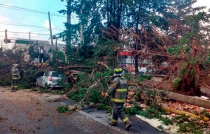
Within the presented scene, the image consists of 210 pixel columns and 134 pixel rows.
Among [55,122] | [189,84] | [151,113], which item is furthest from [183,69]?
[55,122]

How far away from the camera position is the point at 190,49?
8.42 m

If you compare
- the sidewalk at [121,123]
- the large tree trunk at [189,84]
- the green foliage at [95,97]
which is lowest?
the sidewalk at [121,123]

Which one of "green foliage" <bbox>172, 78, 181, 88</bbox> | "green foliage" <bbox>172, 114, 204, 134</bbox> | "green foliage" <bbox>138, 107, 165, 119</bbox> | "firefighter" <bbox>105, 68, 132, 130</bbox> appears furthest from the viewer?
"green foliage" <bbox>172, 78, 181, 88</bbox>

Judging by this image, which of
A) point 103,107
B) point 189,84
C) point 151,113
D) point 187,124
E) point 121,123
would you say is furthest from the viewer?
point 189,84

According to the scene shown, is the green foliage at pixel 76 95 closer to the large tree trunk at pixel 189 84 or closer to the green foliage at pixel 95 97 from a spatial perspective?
the green foliage at pixel 95 97

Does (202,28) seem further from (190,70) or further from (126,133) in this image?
(126,133)

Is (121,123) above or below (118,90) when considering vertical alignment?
below

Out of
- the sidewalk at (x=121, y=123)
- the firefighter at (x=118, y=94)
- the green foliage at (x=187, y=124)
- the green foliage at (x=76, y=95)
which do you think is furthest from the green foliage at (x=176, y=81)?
the green foliage at (x=76, y=95)

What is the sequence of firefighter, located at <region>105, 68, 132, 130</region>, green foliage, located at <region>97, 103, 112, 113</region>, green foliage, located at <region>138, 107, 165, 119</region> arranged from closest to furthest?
firefighter, located at <region>105, 68, 132, 130</region>, green foliage, located at <region>138, 107, 165, 119</region>, green foliage, located at <region>97, 103, 112, 113</region>

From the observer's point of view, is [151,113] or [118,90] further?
[151,113]

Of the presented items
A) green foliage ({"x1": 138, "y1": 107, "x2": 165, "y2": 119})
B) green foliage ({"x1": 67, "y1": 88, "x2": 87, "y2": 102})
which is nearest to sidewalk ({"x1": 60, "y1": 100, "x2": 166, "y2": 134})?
green foliage ({"x1": 138, "y1": 107, "x2": 165, "y2": 119})

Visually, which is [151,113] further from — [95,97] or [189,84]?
[189,84]

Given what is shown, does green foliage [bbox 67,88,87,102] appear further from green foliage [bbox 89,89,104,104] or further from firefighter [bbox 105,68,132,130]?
firefighter [bbox 105,68,132,130]

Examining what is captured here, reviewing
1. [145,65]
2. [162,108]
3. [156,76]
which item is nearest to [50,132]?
[162,108]
